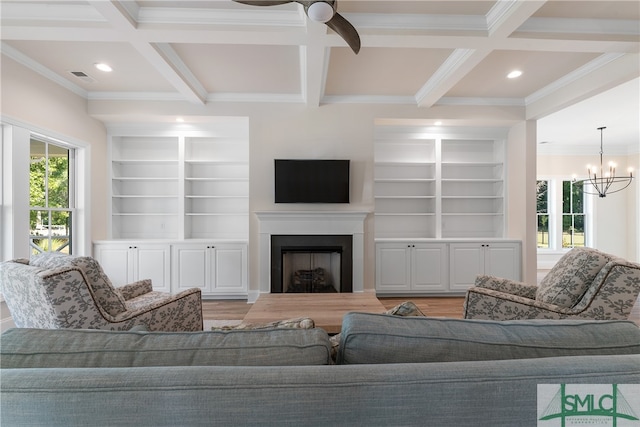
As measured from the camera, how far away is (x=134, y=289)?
2.72 metres

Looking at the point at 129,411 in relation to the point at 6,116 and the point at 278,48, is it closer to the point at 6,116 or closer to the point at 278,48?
the point at 278,48

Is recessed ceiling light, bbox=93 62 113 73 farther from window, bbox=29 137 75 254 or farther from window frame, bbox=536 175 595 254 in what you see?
window frame, bbox=536 175 595 254

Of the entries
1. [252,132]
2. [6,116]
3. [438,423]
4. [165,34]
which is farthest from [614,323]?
[6,116]

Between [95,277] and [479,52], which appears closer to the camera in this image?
[95,277]

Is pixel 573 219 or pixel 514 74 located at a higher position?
pixel 514 74

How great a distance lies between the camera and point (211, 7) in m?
2.39

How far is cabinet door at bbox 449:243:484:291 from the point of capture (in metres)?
4.45

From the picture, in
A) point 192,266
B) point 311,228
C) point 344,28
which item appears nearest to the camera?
point 344,28

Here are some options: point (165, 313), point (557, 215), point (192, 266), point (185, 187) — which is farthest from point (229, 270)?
point (557, 215)

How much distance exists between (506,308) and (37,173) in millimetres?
4707

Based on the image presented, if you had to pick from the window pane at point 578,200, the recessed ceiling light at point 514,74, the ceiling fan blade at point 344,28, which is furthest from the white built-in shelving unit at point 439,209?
the window pane at point 578,200

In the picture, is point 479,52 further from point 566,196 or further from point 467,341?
point 566,196

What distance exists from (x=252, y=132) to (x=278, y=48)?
1445 millimetres

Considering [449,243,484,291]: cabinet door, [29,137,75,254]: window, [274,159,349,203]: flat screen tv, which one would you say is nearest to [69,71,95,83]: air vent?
[29,137,75,254]: window
